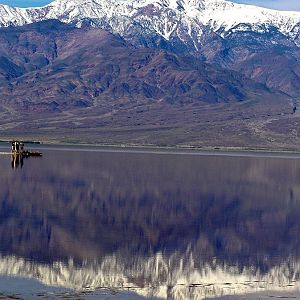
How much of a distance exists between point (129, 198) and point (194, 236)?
85.7ft

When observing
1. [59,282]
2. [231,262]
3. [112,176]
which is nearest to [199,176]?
[112,176]

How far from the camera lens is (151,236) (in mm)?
61469

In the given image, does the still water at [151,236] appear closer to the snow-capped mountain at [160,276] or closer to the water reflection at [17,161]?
the snow-capped mountain at [160,276]

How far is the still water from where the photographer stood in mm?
45781

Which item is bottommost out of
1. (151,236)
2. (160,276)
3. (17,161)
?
(17,161)

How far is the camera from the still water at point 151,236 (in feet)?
150

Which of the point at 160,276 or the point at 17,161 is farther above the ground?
the point at 160,276

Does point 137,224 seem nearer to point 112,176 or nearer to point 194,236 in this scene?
point 194,236

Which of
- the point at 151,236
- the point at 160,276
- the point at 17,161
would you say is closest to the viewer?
the point at 160,276

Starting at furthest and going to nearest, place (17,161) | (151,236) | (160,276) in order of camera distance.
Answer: (17,161)
(151,236)
(160,276)

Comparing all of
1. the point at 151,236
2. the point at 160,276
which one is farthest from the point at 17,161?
the point at 160,276

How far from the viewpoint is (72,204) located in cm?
8094

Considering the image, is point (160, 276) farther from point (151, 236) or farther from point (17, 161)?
point (17, 161)

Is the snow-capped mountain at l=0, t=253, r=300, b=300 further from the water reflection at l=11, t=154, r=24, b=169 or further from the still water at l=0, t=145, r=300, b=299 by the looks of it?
the water reflection at l=11, t=154, r=24, b=169
